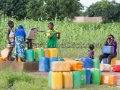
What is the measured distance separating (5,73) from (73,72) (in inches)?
81.9

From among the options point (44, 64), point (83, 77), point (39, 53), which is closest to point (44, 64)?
point (44, 64)

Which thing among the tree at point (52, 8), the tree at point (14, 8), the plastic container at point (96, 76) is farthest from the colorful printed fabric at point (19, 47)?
Answer: the tree at point (14, 8)

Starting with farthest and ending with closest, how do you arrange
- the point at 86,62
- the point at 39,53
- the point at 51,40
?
the point at 51,40, the point at 39,53, the point at 86,62

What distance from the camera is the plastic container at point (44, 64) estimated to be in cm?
1201

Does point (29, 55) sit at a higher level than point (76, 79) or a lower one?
higher

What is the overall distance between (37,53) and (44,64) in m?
0.61

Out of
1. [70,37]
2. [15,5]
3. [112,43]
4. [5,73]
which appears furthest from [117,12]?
[5,73]

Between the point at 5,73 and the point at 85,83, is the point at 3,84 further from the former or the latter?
the point at 85,83

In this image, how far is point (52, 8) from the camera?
46.1 meters

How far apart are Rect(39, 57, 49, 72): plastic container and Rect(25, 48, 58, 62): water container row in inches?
12.8

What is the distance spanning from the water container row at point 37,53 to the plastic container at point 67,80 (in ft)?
11.3

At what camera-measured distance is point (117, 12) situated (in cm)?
6550

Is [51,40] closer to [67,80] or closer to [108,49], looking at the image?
[108,49]

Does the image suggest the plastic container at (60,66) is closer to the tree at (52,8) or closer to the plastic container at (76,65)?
the plastic container at (76,65)
